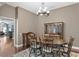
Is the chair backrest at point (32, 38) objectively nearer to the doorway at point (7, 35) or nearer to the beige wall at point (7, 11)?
the doorway at point (7, 35)

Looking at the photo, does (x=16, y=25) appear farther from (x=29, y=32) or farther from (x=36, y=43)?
(x=36, y=43)

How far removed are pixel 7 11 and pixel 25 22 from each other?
1.24 feet

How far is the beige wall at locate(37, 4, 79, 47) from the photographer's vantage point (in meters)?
1.76

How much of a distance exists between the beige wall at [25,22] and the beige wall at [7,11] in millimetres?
126

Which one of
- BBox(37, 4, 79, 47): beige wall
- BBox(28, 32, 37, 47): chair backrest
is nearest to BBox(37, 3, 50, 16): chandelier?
BBox(37, 4, 79, 47): beige wall

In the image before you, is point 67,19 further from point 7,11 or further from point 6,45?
point 6,45

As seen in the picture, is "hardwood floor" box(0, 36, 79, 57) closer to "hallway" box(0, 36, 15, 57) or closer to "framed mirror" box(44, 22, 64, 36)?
"hallway" box(0, 36, 15, 57)

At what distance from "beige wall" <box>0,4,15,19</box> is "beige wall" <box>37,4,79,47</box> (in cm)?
52

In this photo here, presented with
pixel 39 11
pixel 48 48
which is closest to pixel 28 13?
pixel 39 11

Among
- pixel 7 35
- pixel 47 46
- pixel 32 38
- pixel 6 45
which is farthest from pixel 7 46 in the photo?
pixel 47 46

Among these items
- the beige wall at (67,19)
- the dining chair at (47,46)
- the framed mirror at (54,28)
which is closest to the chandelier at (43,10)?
the beige wall at (67,19)

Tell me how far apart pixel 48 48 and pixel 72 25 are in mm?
757

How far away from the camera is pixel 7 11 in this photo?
171 cm

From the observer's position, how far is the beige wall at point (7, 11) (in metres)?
1.65
